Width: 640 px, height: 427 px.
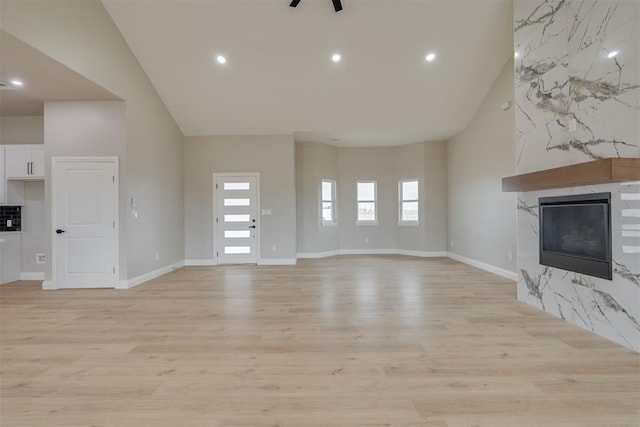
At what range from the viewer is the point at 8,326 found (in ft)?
10.00

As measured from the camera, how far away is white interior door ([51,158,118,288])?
4555 millimetres

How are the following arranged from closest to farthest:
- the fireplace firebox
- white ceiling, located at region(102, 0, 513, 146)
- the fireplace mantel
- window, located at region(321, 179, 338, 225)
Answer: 1. the fireplace mantel
2. the fireplace firebox
3. white ceiling, located at region(102, 0, 513, 146)
4. window, located at region(321, 179, 338, 225)

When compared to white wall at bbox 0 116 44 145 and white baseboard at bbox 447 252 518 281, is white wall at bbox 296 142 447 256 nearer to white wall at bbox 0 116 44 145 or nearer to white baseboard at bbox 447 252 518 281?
white baseboard at bbox 447 252 518 281

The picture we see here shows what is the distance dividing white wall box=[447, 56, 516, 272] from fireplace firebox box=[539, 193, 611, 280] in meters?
1.56

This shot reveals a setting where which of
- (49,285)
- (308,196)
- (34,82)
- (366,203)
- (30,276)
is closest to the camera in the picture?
(34,82)

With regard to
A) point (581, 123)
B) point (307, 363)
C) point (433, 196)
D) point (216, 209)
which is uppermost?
point (581, 123)

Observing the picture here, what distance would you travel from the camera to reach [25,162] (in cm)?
488

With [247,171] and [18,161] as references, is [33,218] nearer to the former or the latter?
[18,161]

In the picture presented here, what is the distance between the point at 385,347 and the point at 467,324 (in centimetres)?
106

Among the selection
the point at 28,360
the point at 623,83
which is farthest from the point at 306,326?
the point at 623,83

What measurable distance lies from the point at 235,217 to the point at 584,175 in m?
5.90

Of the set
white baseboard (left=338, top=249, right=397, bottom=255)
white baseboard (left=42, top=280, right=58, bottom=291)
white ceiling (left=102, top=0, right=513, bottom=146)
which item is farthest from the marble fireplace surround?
white baseboard (left=42, top=280, right=58, bottom=291)

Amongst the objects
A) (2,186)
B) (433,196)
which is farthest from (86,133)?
(433,196)

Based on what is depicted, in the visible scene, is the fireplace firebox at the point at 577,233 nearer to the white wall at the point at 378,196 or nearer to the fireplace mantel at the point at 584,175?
the fireplace mantel at the point at 584,175
